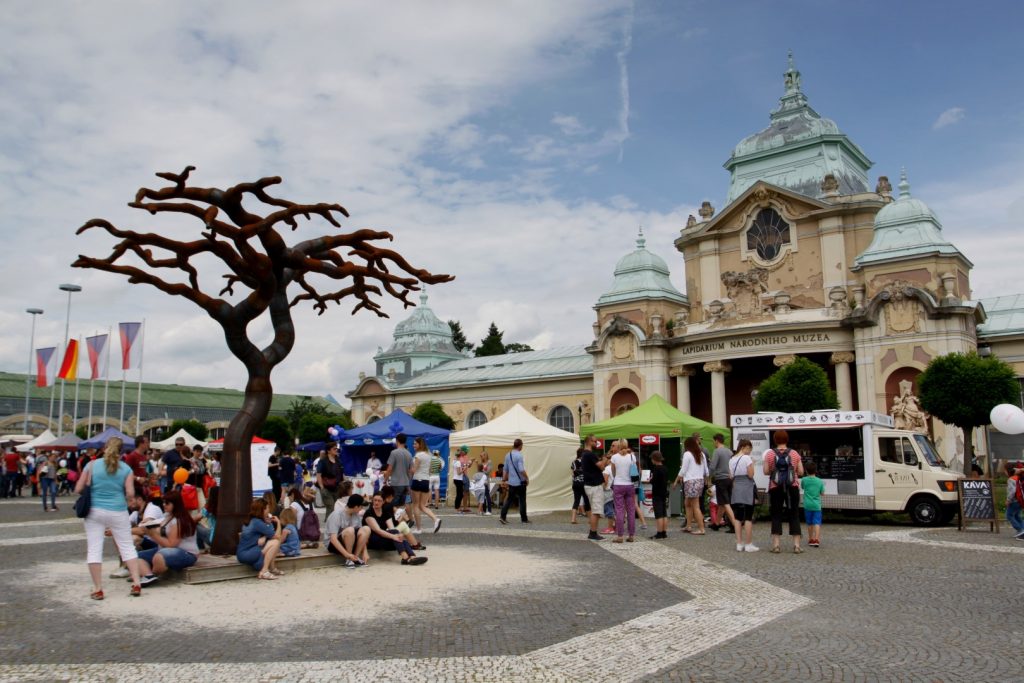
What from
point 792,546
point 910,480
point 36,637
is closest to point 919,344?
point 910,480

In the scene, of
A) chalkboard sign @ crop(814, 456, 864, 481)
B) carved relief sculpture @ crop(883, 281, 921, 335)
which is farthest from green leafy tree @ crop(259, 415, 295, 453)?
chalkboard sign @ crop(814, 456, 864, 481)

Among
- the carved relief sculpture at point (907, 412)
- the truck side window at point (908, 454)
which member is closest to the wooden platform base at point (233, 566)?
the truck side window at point (908, 454)

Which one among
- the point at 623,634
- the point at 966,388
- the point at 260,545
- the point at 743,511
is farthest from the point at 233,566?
the point at 966,388

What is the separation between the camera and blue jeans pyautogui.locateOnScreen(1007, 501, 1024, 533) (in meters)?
15.3

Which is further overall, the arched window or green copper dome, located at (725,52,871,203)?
the arched window

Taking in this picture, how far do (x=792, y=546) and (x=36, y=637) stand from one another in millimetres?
11609

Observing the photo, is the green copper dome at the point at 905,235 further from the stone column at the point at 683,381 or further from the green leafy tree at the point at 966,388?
the stone column at the point at 683,381

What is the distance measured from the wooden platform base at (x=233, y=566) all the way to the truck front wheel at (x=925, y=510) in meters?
13.4

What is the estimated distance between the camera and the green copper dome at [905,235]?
35.8 meters

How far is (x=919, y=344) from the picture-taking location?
35.0 metres

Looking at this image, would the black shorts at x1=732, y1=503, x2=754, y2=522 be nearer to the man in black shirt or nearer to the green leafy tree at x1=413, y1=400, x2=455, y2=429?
the man in black shirt

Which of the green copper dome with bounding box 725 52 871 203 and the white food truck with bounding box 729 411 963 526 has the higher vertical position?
the green copper dome with bounding box 725 52 871 203

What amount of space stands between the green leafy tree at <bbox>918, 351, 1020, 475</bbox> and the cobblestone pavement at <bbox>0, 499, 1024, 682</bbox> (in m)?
18.6

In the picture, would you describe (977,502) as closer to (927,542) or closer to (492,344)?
(927,542)
